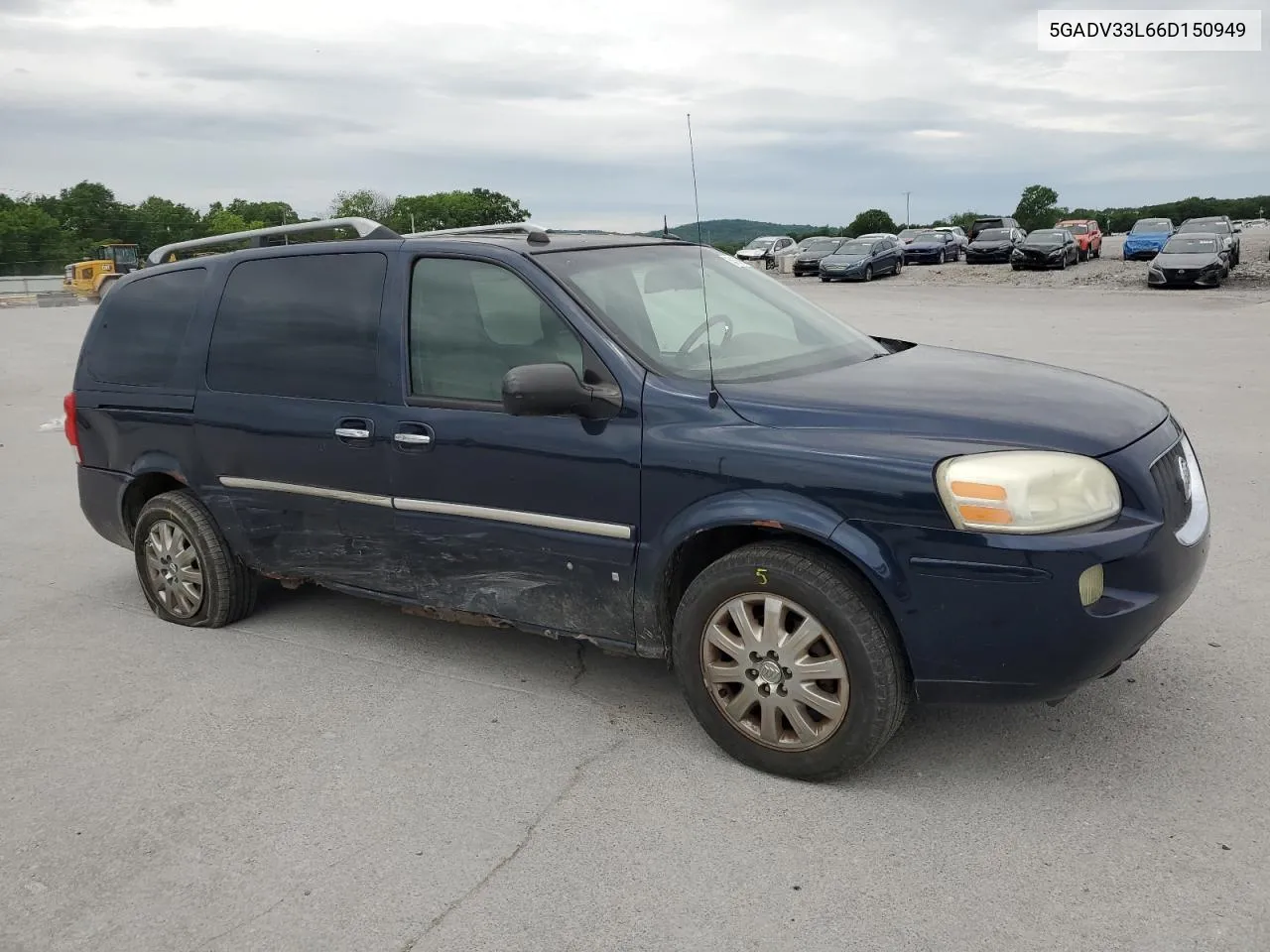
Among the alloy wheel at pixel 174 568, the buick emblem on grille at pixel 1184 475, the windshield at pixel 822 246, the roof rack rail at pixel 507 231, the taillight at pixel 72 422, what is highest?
the windshield at pixel 822 246

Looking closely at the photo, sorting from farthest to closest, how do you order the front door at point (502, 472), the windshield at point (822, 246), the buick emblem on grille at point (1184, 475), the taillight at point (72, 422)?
the windshield at point (822, 246) < the taillight at point (72, 422) < the front door at point (502, 472) < the buick emblem on grille at point (1184, 475)

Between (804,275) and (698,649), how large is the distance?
40.8 meters

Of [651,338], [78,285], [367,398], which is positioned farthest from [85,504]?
[78,285]

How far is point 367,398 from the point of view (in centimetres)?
447

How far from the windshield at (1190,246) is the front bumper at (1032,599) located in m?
31.0

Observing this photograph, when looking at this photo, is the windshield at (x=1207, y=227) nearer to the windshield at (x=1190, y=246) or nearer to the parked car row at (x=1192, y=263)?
the parked car row at (x=1192, y=263)

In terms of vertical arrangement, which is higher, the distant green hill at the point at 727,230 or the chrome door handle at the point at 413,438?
the distant green hill at the point at 727,230

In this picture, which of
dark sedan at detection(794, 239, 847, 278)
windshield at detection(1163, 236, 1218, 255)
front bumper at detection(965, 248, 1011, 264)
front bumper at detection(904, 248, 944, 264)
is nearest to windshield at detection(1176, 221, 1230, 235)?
windshield at detection(1163, 236, 1218, 255)

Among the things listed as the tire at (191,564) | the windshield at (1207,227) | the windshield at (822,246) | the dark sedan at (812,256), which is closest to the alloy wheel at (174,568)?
the tire at (191,564)

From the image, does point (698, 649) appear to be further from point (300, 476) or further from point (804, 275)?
point (804, 275)

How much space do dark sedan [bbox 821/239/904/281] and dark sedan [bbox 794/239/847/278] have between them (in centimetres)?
225

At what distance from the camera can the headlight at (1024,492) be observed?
10.6ft

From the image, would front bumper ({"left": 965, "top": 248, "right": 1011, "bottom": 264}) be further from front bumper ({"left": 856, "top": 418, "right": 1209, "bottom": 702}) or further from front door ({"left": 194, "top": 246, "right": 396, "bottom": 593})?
front bumper ({"left": 856, "top": 418, "right": 1209, "bottom": 702})

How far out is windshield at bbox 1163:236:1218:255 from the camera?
30688 millimetres
